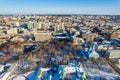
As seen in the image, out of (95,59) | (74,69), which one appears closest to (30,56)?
(74,69)

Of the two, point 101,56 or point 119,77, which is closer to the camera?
point 119,77

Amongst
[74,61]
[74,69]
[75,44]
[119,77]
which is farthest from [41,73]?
[75,44]

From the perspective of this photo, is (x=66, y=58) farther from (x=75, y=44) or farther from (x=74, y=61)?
(x=75, y=44)

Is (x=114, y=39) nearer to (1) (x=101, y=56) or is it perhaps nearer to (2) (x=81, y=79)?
(1) (x=101, y=56)

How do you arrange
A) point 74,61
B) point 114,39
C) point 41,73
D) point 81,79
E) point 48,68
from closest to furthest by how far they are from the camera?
point 81,79 → point 41,73 → point 48,68 → point 74,61 → point 114,39

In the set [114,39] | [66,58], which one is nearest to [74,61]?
[66,58]

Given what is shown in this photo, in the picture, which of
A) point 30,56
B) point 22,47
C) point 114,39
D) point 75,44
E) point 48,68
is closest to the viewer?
point 48,68

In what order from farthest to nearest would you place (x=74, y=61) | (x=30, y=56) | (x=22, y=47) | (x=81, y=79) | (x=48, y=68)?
(x=22, y=47), (x=30, y=56), (x=74, y=61), (x=48, y=68), (x=81, y=79)

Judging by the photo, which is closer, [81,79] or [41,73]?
[81,79]

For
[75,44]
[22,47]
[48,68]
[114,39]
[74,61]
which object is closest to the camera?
[48,68]
